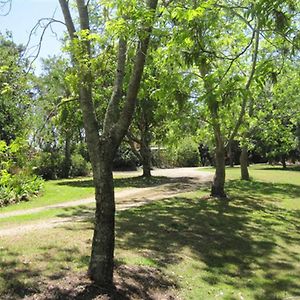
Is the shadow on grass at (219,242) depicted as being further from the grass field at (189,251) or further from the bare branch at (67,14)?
the bare branch at (67,14)

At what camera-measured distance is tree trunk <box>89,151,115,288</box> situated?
6902mm

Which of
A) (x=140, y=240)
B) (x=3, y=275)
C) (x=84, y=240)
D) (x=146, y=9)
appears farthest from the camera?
(x=140, y=240)

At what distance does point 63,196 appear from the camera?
2084 centimetres

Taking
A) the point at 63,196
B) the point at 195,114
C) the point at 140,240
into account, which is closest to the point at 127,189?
the point at 63,196

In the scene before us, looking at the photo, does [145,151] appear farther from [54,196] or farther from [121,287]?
[121,287]

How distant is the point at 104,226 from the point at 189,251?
14.4 ft

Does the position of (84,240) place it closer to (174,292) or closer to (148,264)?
(148,264)

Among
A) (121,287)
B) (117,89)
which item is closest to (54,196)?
(121,287)

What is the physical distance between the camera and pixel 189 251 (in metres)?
10.7

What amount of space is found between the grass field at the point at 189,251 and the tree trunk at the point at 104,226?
2.97ft

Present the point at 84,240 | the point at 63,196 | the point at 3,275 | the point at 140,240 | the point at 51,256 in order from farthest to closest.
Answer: the point at 63,196 < the point at 140,240 < the point at 84,240 < the point at 51,256 < the point at 3,275

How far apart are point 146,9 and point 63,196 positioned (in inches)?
624

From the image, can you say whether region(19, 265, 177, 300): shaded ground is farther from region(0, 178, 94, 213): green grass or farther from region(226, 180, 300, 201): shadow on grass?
region(226, 180, 300, 201): shadow on grass

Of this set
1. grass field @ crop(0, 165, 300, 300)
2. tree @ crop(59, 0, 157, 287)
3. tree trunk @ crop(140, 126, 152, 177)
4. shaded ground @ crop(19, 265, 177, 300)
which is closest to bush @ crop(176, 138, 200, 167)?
tree trunk @ crop(140, 126, 152, 177)
